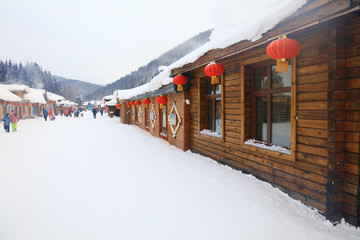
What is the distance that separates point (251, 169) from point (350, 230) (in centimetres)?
191

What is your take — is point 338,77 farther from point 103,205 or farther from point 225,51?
point 103,205

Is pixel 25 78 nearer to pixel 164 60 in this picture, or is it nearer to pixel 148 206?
pixel 164 60

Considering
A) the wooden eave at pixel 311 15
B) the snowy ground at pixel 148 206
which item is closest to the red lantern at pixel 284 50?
the wooden eave at pixel 311 15

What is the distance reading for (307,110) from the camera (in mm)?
3232

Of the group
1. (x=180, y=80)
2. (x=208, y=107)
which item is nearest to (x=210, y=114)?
(x=208, y=107)

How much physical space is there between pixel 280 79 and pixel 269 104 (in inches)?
20.8

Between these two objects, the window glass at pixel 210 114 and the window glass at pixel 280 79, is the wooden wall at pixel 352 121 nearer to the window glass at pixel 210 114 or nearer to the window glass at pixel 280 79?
the window glass at pixel 280 79

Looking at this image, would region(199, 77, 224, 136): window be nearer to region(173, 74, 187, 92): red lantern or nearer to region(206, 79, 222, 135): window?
region(206, 79, 222, 135): window

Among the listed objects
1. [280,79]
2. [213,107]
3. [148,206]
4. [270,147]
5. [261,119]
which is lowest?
[148,206]

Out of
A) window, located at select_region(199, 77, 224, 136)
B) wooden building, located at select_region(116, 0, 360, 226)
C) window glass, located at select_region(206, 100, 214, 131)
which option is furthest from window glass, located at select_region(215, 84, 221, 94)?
wooden building, located at select_region(116, 0, 360, 226)

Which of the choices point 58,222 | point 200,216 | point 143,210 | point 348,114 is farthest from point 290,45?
point 58,222

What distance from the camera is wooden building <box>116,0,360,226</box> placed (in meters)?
2.75

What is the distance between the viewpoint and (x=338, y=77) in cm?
278

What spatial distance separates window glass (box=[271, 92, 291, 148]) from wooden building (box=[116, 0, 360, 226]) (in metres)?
0.02
